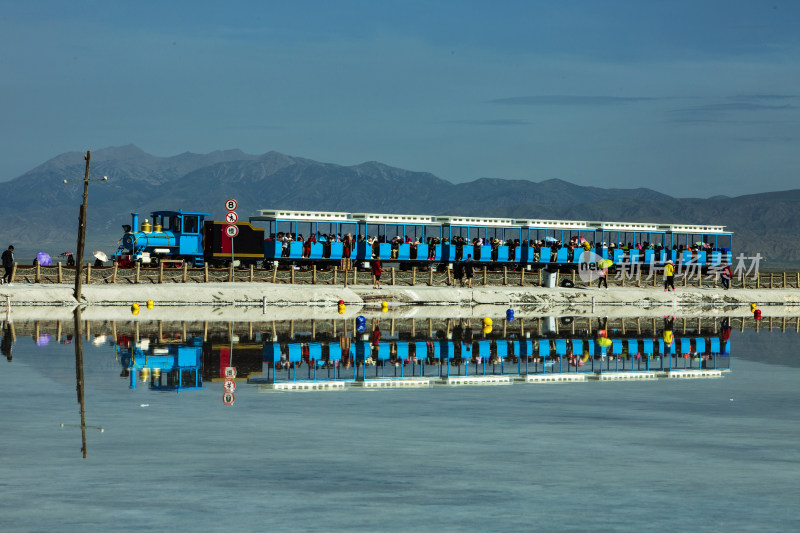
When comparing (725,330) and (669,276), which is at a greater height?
(669,276)

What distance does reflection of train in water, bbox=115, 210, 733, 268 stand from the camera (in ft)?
194

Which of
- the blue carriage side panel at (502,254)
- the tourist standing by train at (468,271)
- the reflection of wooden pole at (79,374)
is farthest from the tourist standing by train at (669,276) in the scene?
the reflection of wooden pole at (79,374)

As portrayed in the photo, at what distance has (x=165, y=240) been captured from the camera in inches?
2323

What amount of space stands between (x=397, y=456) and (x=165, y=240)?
4615 cm

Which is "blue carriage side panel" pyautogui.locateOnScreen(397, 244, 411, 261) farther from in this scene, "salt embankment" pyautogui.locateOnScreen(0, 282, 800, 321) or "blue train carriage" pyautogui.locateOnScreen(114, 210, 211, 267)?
"blue train carriage" pyautogui.locateOnScreen(114, 210, 211, 267)

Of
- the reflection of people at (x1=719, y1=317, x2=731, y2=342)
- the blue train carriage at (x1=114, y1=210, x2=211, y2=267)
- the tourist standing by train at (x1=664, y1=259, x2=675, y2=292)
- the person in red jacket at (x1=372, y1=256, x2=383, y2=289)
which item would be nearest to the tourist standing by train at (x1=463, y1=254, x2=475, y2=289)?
the person in red jacket at (x1=372, y1=256, x2=383, y2=289)

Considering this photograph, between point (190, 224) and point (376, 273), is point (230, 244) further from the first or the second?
point (376, 273)

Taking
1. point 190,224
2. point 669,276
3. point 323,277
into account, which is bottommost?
point 323,277

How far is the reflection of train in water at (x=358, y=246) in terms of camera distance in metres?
59.1

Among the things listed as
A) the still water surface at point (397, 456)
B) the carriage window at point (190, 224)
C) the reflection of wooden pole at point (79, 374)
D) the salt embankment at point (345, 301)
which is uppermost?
the carriage window at point (190, 224)

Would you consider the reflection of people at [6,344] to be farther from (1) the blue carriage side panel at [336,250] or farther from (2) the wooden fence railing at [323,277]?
(1) the blue carriage side panel at [336,250]

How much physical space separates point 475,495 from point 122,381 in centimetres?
1117

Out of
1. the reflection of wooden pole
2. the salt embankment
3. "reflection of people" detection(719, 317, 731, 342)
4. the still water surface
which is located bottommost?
the still water surface

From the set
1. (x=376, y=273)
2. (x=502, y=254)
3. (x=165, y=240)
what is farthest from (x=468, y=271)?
(x=165, y=240)
